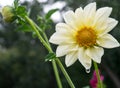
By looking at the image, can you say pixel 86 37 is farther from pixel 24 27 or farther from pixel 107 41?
pixel 24 27

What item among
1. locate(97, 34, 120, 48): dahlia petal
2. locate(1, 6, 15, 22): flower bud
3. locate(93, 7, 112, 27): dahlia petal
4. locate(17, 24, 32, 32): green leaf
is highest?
locate(1, 6, 15, 22): flower bud

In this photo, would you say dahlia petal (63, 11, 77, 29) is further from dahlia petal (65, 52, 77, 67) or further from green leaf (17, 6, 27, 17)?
green leaf (17, 6, 27, 17)

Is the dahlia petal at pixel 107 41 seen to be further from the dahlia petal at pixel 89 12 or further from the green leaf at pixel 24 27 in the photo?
the green leaf at pixel 24 27

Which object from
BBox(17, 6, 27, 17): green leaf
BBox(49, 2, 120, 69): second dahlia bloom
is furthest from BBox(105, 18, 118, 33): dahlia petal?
BBox(17, 6, 27, 17): green leaf

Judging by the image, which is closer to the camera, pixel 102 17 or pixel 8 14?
pixel 102 17

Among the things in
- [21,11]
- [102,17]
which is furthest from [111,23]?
[21,11]

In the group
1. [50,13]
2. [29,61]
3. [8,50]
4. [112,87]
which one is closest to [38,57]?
[29,61]

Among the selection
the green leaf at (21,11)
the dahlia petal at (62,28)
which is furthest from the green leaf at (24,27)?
the dahlia petal at (62,28)

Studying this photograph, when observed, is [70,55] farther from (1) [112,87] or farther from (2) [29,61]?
(2) [29,61]
